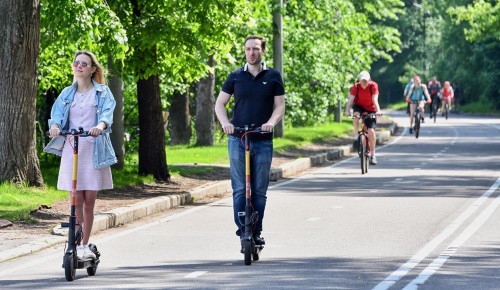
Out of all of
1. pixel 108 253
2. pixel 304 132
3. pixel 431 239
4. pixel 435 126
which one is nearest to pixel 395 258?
pixel 431 239

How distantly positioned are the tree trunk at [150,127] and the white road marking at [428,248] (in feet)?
17.0

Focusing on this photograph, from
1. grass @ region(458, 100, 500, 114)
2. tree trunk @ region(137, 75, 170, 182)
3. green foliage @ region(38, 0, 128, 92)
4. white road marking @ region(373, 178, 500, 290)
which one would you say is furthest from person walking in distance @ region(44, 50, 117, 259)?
grass @ region(458, 100, 500, 114)

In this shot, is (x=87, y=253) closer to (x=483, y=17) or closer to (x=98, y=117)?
(x=98, y=117)

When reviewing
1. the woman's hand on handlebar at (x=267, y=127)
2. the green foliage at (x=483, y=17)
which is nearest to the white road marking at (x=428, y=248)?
the woman's hand on handlebar at (x=267, y=127)

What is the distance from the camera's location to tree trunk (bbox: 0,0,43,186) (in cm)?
1794

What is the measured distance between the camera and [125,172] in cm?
2234

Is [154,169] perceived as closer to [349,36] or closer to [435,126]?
[349,36]

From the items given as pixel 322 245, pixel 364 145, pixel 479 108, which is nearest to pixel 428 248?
pixel 322 245

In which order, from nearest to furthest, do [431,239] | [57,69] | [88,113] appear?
[88,113], [431,239], [57,69]

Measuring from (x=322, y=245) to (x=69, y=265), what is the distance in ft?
10.9

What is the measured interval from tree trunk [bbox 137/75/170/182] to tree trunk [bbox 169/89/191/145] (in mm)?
16797

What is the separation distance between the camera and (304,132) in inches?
1607

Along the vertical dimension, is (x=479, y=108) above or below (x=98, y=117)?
below

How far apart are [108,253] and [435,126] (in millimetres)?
40403
